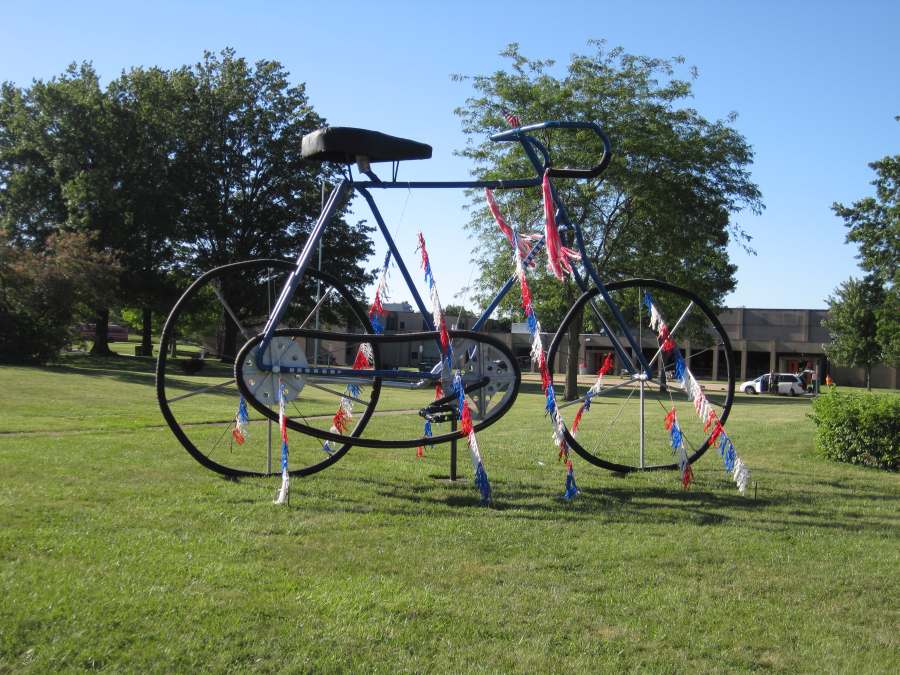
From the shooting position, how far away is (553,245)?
7516 mm

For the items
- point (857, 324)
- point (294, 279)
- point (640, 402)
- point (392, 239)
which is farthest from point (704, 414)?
point (857, 324)

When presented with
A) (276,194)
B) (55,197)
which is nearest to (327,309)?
(276,194)

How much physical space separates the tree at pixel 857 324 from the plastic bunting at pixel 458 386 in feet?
183

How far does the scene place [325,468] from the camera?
28.1 ft

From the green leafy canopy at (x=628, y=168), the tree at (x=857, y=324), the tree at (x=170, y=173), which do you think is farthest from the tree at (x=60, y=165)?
the tree at (x=857, y=324)

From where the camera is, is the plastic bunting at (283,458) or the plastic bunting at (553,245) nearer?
the plastic bunting at (283,458)

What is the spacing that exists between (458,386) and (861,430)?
6455 mm

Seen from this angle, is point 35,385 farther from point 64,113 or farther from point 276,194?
point 64,113

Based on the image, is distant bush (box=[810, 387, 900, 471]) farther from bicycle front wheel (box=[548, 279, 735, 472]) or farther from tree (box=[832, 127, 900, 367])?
tree (box=[832, 127, 900, 367])

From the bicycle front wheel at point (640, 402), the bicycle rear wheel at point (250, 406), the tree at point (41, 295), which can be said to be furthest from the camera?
the tree at point (41, 295)

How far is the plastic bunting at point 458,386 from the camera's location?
273 inches

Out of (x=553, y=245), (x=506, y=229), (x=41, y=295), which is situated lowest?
(x=553, y=245)

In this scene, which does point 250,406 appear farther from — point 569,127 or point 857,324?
point 857,324

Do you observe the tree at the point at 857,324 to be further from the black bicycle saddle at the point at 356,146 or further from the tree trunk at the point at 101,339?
the black bicycle saddle at the point at 356,146
